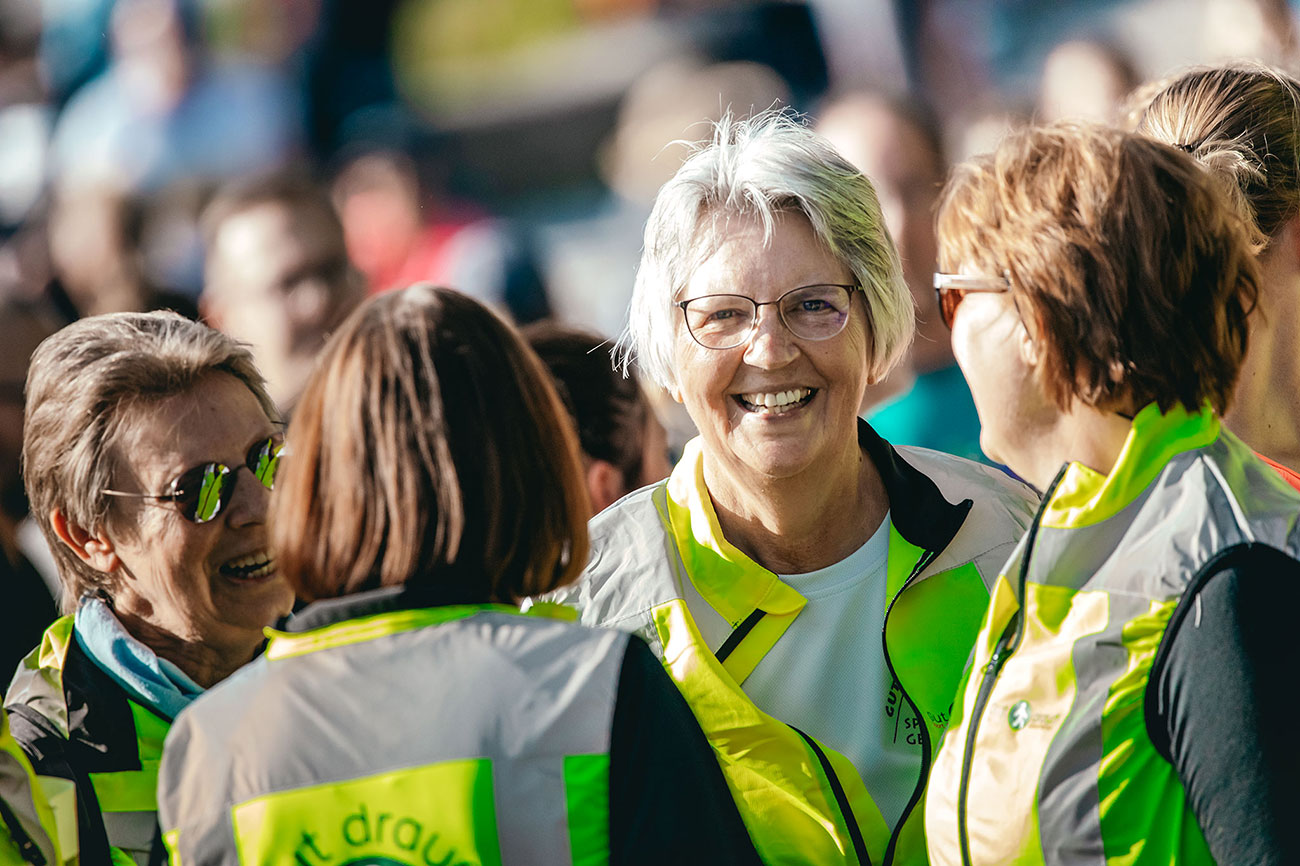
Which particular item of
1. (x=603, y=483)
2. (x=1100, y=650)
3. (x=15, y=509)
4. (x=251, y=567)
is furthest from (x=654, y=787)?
(x=15, y=509)

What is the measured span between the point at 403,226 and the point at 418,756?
4.92 meters

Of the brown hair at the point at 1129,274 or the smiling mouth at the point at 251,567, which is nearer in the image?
the brown hair at the point at 1129,274

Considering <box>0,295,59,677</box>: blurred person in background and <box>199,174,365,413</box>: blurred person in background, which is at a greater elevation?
<box>199,174,365,413</box>: blurred person in background

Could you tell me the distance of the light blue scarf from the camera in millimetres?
2246

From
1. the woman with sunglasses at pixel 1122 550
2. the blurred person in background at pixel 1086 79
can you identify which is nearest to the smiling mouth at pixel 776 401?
the woman with sunglasses at pixel 1122 550

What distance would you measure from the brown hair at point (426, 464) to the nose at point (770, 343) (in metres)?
0.68

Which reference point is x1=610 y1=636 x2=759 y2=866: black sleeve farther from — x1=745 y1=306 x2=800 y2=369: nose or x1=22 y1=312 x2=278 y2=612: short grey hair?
x1=22 y1=312 x2=278 y2=612: short grey hair

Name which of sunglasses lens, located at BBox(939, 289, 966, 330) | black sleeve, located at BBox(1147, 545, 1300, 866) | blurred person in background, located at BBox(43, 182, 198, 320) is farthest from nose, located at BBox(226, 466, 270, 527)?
blurred person in background, located at BBox(43, 182, 198, 320)

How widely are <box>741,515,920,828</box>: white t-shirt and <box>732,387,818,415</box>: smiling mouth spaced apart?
28cm

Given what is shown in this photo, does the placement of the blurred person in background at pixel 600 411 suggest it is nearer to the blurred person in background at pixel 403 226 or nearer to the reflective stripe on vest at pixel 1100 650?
the reflective stripe on vest at pixel 1100 650

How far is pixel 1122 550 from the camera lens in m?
1.70

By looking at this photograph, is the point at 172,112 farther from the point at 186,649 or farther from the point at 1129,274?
the point at 1129,274

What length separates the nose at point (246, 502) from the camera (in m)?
2.43

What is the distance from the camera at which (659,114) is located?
18.7ft
